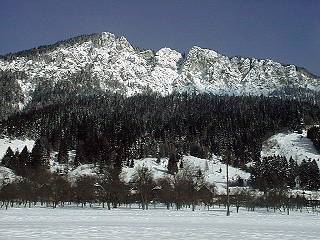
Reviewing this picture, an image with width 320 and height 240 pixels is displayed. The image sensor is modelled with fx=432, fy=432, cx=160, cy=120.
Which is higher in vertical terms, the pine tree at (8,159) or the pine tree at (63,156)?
the pine tree at (63,156)

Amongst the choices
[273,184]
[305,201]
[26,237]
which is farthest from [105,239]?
[273,184]

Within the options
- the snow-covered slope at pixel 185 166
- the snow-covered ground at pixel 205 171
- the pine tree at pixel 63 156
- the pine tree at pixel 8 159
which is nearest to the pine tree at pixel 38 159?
the pine tree at pixel 63 156

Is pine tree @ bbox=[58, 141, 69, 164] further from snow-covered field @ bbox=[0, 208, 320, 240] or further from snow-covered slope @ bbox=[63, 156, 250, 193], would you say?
snow-covered field @ bbox=[0, 208, 320, 240]

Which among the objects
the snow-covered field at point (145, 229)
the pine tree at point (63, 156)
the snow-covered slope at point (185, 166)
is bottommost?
the snow-covered field at point (145, 229)

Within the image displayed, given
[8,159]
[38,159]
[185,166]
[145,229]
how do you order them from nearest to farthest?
1. [145,229]
2. [38,159]
3. [8,159]
4. [185,166]

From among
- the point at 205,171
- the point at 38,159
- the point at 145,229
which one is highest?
the point at 38,159

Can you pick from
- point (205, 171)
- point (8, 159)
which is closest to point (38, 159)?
point (8, 159)

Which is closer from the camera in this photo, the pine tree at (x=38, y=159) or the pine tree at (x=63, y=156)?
the pine tree at (x=38, y=159)

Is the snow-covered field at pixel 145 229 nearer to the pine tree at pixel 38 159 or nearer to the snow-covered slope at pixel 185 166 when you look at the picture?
the snow-covered slope at pixel 185 166

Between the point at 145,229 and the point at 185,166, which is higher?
the point at 185,166

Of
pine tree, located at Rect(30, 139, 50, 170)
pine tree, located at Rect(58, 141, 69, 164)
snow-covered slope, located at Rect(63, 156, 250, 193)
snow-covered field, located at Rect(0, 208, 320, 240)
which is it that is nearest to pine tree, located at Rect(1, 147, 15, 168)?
pine tree, located at Rect(30, 139, 50, 170)

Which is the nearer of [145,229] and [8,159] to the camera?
[145,229]

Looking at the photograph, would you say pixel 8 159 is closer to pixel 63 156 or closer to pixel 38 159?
pixel 38 159

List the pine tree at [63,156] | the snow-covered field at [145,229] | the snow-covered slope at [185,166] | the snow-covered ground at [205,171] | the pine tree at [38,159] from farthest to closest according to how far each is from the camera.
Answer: the pine tree at [63,156] < the snow-covered ground at [205,171] < the pine tree at [38,159] < the snow-covered slope at [185,166] < the snow-covered field at [145,229]
